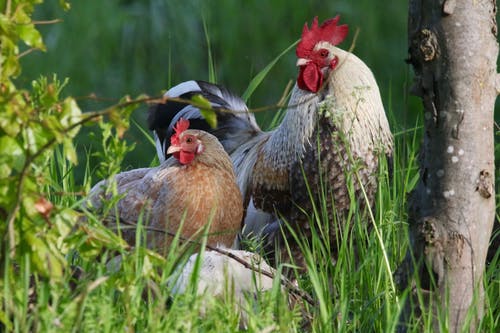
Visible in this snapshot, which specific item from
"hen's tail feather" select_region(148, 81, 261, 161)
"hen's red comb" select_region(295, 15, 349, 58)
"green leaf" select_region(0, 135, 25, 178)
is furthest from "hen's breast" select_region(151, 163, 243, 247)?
"green leaf" select_region(0, 135, 25, 178)

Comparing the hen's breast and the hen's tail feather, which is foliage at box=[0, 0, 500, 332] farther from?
the hen's tail feather

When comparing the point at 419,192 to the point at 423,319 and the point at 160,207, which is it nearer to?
the point at 423,319

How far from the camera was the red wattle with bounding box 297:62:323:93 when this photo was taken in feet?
15.0

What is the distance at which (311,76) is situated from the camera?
4.57 m

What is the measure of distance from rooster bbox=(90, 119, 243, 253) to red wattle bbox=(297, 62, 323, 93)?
582 mm

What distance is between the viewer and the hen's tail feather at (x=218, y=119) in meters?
5.28

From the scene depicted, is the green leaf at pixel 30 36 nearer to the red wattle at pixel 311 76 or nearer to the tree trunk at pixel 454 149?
the tree trunk at pixel 454 149

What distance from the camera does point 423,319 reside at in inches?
114

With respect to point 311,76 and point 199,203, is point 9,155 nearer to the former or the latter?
point 199,203

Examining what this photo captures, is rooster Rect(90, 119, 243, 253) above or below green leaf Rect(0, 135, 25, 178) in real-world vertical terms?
below

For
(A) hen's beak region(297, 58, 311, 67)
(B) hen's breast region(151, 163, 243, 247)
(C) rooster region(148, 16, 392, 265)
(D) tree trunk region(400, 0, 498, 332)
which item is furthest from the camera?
(A) hen's beak region(297, 58, 311, 67)

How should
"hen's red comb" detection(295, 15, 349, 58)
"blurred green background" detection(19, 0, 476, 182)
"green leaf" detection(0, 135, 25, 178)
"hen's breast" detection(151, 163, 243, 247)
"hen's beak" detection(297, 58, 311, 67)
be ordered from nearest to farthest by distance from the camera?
"green leaf" detection(0, 135, 25, 178) < "hen's breast" detection(151, 163, 243, 247) < "hen's beak" detection(297, 58, 311, 67) < "hen's red comb" detection(295, 15, 349, 58) < "blurred green background" detection(19, 0, 476, 182)

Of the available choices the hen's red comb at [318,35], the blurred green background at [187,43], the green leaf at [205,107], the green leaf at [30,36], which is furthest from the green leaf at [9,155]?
the blurred green background at [187,43]

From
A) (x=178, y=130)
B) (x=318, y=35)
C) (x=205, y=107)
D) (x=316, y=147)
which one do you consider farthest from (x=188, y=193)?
(x=205, y=107)
